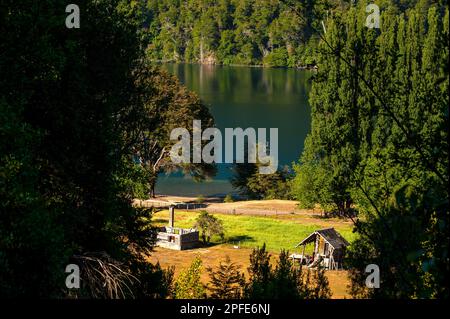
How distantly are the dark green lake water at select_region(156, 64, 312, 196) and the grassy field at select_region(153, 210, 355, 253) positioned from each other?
36.7 feet

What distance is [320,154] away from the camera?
46.5m

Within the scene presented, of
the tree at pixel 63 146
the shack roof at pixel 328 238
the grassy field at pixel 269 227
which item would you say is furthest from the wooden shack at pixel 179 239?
the tree at pixel 63 146

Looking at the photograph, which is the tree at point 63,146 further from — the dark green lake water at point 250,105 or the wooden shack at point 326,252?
the dark green lake water at point 250,105

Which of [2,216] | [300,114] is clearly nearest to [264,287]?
[2,216]

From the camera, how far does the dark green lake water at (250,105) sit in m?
68.1

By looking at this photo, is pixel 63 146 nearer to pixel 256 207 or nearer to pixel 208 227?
pixel 208 227

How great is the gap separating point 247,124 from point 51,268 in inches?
3060

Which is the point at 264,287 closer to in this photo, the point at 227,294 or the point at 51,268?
the point at 227,294

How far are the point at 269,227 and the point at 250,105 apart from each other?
219 ft

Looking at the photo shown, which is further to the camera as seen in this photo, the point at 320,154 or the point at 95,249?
Result: the point at 320,154

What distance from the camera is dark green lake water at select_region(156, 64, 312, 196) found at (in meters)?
Answer: 68.1

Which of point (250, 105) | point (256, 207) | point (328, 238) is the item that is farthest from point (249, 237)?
point (250, 105)

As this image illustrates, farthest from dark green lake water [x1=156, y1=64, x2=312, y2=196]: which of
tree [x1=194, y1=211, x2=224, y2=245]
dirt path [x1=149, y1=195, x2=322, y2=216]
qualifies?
tree [x1=194, y1=211, x2=224, y2=245]

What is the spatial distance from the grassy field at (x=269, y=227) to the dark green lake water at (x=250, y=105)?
11.2 metres
